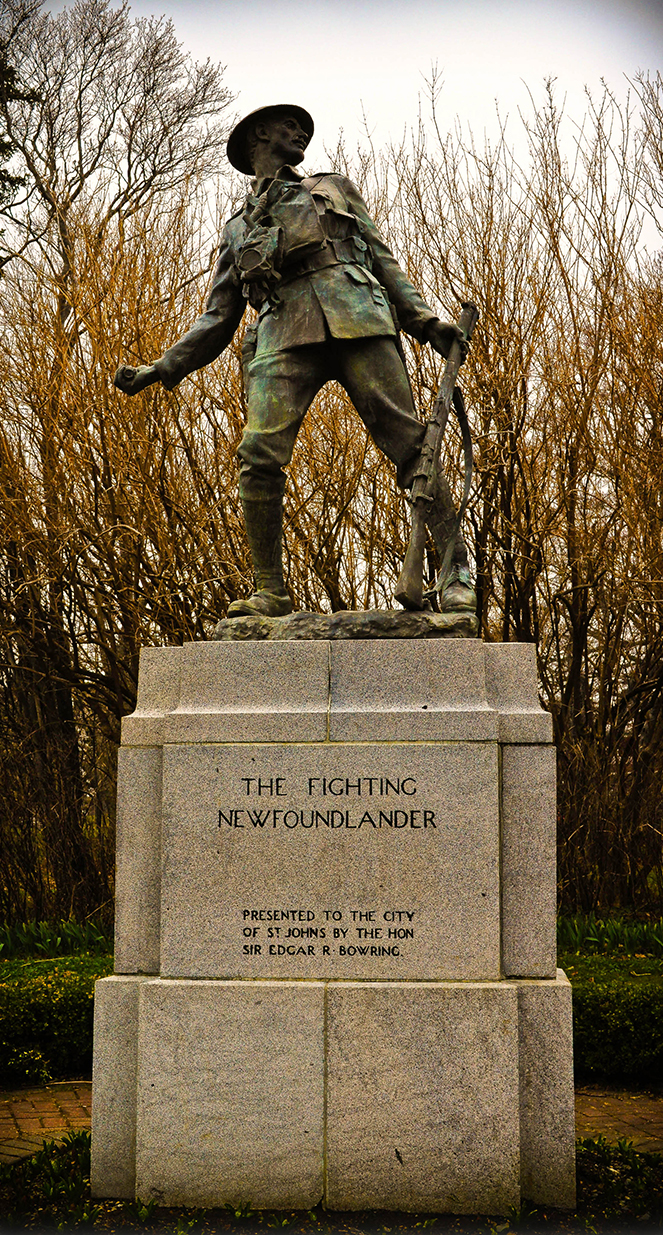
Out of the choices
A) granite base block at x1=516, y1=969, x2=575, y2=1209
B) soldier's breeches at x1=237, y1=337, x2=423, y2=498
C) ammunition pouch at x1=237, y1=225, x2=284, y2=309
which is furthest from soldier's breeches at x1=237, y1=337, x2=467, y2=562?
granite base block at x1=516, y1=969, x2=575, y2=1209

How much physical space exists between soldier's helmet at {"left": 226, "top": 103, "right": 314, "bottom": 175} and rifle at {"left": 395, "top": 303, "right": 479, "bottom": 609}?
3.37 feet

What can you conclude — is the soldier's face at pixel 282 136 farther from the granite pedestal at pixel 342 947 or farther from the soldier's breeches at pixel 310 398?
the granite pedestal at pixel 342 947

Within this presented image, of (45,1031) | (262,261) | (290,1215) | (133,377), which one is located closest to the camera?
(290,1215)

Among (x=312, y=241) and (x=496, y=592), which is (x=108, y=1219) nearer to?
(x=312, y=241)

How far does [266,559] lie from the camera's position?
15.6 feet

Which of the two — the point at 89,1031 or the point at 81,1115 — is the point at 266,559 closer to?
the point at 81,1115

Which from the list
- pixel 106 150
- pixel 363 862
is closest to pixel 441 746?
pixel 363 862

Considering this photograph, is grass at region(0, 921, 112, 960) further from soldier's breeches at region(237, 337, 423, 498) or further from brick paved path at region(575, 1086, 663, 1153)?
soldier's breeches at region(237, 337, 423, 498)

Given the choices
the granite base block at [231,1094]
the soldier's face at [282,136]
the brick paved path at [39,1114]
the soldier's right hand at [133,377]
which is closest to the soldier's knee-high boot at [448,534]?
the soldier's right hand at [133,377]

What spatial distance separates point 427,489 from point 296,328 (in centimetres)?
82

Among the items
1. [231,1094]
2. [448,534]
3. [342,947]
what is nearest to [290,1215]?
[231,1094]

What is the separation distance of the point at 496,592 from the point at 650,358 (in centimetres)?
236

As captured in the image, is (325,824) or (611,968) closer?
(325,824)

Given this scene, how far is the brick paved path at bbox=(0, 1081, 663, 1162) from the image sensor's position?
4.85 metres
